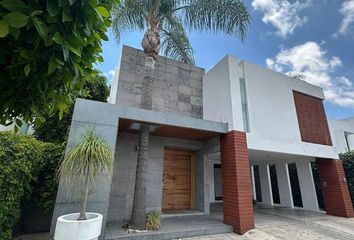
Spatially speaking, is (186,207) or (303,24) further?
(303,24)

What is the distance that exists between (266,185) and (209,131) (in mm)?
7166

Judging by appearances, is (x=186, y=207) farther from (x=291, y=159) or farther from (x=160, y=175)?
(x=291, y=159)

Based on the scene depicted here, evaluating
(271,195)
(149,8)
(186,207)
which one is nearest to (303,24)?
(149,8)

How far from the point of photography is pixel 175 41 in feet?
25.9

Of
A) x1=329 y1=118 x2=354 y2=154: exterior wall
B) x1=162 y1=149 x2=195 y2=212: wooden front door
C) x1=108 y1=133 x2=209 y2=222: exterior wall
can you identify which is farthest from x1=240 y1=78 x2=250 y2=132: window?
x1=329 y1=118 x2=354 y2=154: exterior wall

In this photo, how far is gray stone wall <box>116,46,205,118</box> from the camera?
744 centimetres

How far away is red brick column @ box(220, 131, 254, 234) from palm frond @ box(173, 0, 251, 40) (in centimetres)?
388

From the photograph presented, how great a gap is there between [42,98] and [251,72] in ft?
23.6

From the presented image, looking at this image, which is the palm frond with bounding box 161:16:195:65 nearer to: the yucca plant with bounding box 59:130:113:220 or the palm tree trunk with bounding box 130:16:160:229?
the palm tree trunk with bounding box 130:16:160:229

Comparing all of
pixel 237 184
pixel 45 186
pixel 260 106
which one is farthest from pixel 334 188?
pixel 45 186

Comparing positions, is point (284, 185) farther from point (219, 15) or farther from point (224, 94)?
point (219, 15)

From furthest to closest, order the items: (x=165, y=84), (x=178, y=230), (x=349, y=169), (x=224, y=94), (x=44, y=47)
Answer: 1. (x=349, y=169)
2. (x=165, y=84)
3. (x=224, y=94)
4. (x=178, y=230)
5. (x=44, y=47)

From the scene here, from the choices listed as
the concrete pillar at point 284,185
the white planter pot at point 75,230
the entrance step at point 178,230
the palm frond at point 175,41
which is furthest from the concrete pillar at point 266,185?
the white planter pot at point 75,230

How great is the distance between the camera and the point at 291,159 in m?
9.85
